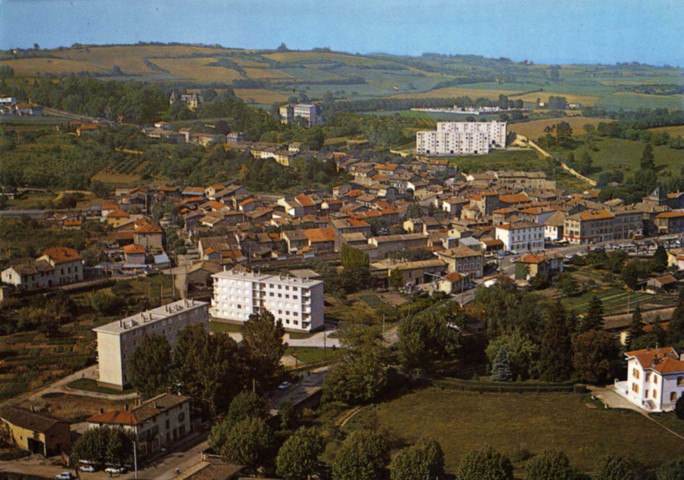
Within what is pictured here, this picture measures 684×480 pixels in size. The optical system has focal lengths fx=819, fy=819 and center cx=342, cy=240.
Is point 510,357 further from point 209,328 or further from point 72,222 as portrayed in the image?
point 72,222

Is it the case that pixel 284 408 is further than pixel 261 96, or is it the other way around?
pixel 261 96

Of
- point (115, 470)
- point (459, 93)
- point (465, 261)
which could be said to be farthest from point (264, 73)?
point (115, 470)

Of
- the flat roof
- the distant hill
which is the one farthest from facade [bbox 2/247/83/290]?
the distant hill

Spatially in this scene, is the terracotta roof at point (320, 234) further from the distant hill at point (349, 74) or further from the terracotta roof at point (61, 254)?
the distant hill at point (349, 74)

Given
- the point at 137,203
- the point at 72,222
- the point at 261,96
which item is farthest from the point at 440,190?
the point at 261,96

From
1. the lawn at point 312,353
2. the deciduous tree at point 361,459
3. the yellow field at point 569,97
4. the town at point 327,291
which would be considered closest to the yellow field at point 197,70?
the town at point 327,291

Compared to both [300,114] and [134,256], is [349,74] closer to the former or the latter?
[300,114]
